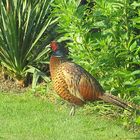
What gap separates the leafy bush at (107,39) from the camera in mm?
8734

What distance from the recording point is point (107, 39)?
9031mm

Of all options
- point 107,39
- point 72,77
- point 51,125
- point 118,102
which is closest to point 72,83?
point 72,77

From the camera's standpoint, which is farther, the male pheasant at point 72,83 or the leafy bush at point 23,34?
the leafy bush at point 23,34

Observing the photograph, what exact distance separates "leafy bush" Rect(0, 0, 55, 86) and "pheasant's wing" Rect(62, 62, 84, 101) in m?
4.40

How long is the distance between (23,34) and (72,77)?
4.85 meters

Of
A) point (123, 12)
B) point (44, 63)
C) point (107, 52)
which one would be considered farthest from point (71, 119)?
point (44, 63)

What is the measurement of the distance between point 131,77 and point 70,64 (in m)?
0.84

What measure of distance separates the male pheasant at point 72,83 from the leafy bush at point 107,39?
0.43 metres

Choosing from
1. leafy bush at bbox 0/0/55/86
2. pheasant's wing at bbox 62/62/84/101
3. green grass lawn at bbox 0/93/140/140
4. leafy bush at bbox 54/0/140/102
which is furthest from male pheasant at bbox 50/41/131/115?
leafy bush at bbox 0/0/55/86

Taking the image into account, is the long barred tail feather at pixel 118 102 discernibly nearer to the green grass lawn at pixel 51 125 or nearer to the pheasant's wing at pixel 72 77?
the pheasant's wing at pixel 72 77

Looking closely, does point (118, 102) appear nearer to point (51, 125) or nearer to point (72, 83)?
point (72, 83)

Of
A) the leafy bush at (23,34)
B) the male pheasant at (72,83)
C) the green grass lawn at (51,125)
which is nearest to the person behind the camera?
the male pheasant at (72,83)

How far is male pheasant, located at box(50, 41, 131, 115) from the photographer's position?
805 cm

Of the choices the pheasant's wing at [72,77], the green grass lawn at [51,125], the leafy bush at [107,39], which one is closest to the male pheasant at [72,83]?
the pheasant's wing at [72,77]
